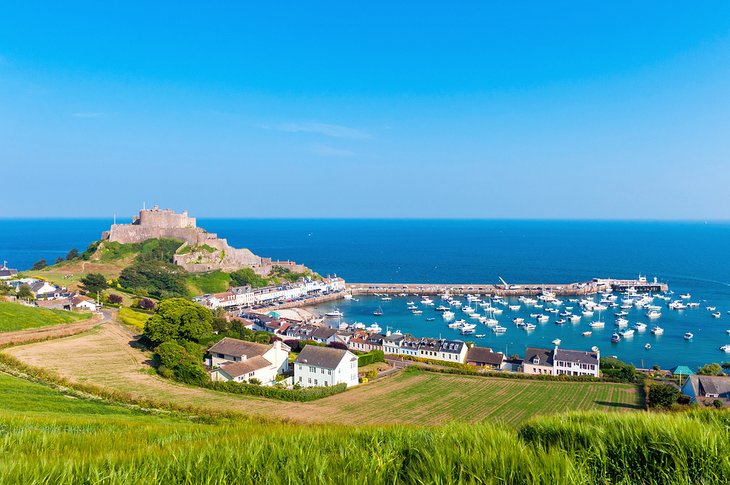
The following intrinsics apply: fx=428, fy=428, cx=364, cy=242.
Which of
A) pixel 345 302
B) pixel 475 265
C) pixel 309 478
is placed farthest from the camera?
pixel 475 265

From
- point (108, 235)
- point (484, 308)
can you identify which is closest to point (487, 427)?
point (484, 308)

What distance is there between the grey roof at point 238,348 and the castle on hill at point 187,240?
42.8 meters

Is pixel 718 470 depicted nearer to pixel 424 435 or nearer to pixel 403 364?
pixel 424 435

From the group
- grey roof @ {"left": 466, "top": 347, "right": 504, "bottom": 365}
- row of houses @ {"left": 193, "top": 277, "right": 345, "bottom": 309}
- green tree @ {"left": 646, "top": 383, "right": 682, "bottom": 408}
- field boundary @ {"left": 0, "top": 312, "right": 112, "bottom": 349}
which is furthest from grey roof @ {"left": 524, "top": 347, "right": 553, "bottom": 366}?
row of houses @ {"left": 193, "top": 277, "right": 345, "bottom": 309}

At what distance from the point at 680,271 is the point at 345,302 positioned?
247 ft

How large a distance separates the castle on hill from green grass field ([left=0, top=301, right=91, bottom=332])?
115 feet

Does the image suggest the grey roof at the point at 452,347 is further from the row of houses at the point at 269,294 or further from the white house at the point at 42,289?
the white house at the point at 42,289

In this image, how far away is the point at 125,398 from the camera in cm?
2086

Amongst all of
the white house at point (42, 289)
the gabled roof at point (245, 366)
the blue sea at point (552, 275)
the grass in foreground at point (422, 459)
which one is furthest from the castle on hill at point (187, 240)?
the grass in foreground at point (422, 459)

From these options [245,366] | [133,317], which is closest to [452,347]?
[245,366]

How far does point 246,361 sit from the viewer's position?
2811cm

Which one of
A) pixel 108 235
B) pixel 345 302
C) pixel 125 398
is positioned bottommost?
pixel 345 302

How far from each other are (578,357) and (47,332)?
3983 cm

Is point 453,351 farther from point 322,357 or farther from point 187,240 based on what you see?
point 187,240
